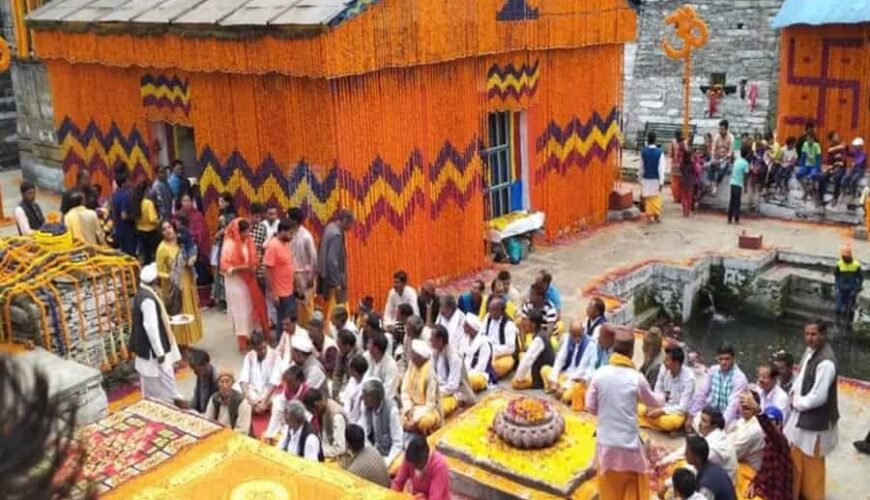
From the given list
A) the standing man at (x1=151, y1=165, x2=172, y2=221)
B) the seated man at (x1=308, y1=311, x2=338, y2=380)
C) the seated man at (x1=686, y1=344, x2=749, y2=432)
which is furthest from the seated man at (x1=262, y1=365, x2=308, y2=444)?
the standing man at (x1=151, y1=165, x2=172, y2=221)

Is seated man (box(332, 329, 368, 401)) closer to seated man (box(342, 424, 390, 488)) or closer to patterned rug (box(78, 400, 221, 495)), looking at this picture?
patterned rug (box(78, 400, 221, 495))

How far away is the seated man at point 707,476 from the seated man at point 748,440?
118 cm

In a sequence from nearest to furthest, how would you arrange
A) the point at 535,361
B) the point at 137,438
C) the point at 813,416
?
1. the point at 137,438
2. the point at 813,416
3. the point at 535,361

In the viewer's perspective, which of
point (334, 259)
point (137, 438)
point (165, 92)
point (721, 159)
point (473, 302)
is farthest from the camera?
point (721, 159)

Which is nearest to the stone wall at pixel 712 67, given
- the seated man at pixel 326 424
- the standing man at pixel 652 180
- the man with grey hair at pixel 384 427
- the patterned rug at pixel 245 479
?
the standing man at pixel 652 180

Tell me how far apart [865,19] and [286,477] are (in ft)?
44.0

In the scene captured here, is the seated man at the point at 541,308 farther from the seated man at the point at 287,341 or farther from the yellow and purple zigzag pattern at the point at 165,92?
the yellow and purple zigzag pattern at the point at 165,92

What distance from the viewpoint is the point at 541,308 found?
10.1 meters

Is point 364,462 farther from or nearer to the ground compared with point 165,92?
nearer to the ground

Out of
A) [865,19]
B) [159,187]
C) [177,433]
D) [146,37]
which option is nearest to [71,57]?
[146,37]

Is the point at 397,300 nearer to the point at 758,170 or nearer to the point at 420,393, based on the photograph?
the point at 420,393

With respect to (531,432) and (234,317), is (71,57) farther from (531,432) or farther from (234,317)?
(531,432)

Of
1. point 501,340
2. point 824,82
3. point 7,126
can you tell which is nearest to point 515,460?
point 501,340

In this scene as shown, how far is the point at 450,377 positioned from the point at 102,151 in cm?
787
